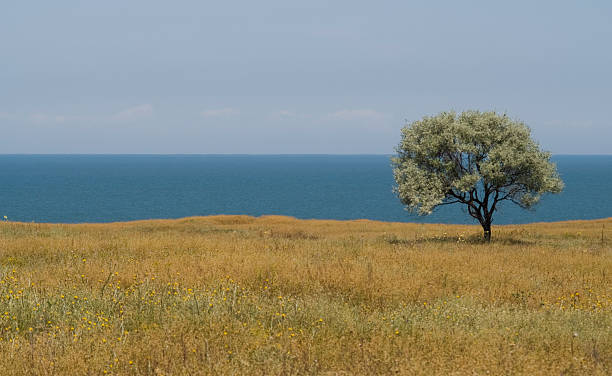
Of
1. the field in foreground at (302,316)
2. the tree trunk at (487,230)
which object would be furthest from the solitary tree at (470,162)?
the field in foreground at (302,316)

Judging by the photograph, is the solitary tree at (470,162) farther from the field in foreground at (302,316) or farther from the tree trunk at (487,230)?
the field in foreground at (302,316)

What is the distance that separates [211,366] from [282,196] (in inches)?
5661

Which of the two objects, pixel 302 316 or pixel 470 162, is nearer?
pixel 302 316

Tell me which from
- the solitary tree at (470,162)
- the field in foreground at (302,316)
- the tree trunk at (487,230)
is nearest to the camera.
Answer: the field in foreground at (302,316)

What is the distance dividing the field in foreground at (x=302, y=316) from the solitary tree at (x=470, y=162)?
10.3 metres

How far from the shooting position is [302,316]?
891cm

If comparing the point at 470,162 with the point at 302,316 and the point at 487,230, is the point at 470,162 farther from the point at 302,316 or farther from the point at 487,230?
the point at 302,316

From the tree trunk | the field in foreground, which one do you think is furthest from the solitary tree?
the field in foreground

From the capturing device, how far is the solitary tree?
25.8m

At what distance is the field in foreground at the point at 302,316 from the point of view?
6.86 metres

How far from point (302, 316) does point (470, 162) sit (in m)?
20.5

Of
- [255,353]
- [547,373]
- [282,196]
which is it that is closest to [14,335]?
[255,353]

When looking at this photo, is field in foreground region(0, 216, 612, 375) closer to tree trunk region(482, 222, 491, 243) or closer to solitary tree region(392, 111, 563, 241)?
solitary tree region(392, 111, 563, 241)

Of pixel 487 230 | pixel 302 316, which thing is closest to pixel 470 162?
pixel 487 230
